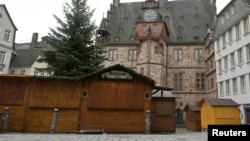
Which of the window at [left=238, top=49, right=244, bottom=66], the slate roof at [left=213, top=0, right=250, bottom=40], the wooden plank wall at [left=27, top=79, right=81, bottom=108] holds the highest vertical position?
the slate roof at [left=213, top=0, right=250, bottom=40]

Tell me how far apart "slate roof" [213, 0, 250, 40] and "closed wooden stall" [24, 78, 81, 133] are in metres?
19.0

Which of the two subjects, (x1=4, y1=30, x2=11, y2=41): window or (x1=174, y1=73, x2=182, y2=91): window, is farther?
(x1=174, y1=73, x2=182, y2=91): window

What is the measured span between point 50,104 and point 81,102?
5.95ft

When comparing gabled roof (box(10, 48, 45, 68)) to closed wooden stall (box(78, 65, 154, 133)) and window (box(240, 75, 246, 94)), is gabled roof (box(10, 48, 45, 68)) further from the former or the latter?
window (box(240, 75, 246, 94))

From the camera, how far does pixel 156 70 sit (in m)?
34.2

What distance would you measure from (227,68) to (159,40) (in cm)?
1103

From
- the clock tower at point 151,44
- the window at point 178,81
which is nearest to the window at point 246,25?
the clock tower at point 151,44

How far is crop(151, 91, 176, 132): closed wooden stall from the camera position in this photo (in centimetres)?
1580

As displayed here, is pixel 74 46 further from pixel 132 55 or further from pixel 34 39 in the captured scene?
pixel 34 39

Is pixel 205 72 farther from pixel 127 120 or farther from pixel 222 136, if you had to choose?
pixel 222 136

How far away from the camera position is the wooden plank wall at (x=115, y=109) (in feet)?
45.2

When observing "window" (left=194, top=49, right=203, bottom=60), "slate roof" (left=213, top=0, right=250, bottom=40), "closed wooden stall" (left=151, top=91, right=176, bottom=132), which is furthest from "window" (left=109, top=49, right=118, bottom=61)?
"closed wooden stall" (left=151, top=91, right=176, bottom=132)

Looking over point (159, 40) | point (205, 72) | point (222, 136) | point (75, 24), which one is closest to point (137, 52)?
point (159, 40)

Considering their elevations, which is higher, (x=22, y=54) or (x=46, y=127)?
(x=22, y=54)
